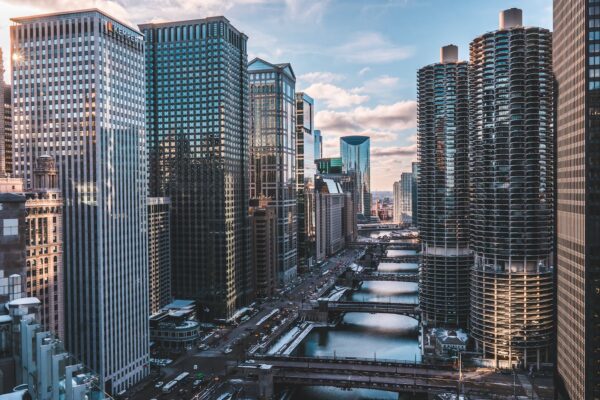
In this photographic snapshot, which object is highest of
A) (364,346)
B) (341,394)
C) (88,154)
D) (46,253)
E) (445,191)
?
(88,154)

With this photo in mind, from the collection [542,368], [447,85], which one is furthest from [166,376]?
[447,85]

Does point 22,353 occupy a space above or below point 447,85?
below

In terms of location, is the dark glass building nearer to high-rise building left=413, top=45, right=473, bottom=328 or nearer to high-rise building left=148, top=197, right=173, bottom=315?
high-rise building left=413, top=45, right=473, bottom=328

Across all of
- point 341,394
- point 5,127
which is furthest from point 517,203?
point 5,127

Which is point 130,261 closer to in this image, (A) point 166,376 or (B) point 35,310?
(A) point 166,376

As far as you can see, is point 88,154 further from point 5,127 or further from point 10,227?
point 10,227

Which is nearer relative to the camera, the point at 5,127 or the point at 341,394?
the point at 341,394
